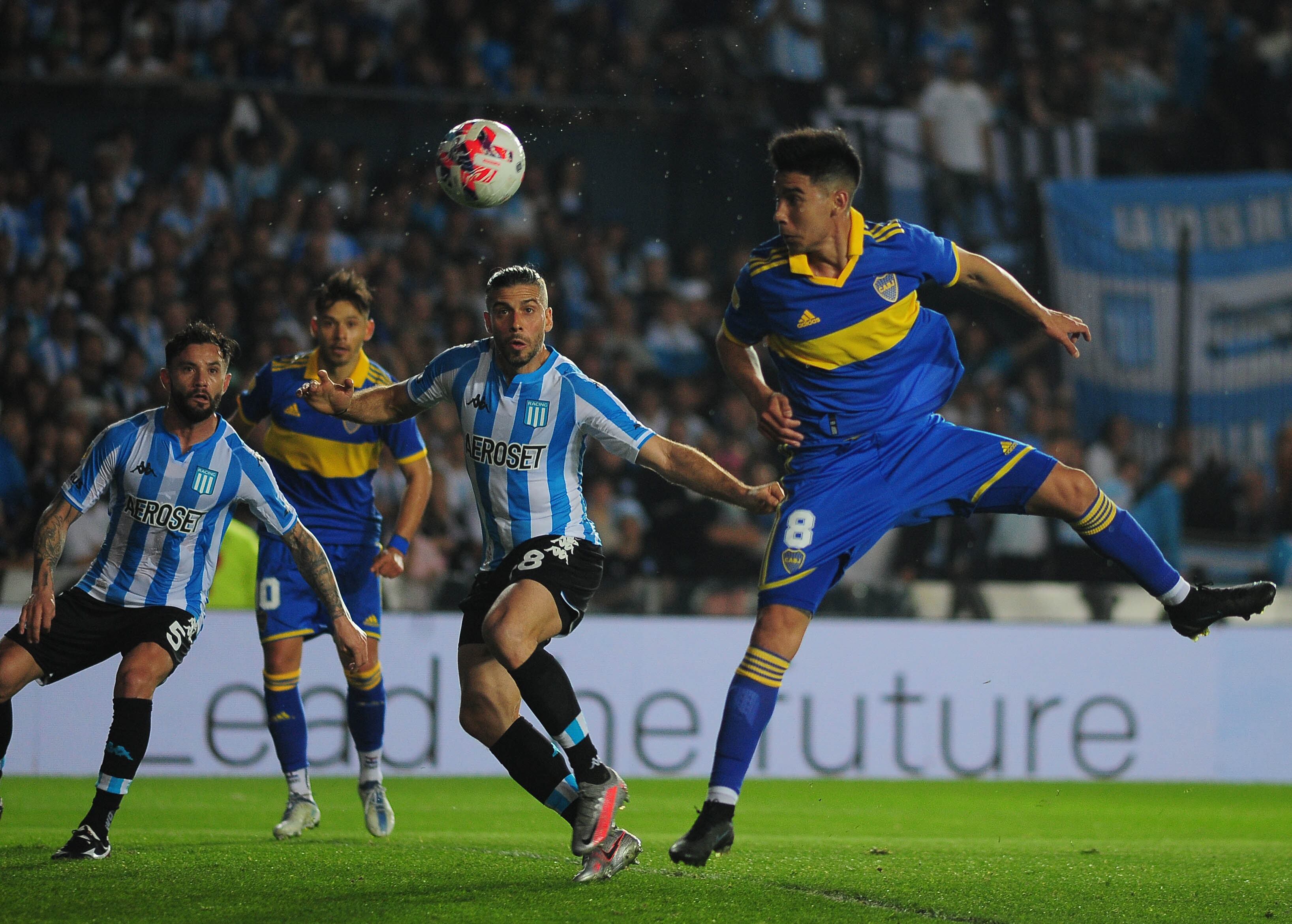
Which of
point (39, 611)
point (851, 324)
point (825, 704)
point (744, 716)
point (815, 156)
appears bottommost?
point (825, 704)

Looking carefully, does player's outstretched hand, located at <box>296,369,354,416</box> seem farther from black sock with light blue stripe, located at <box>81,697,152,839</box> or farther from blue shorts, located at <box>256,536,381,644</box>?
blue shorts, located at <box>256,536,381,644</box>

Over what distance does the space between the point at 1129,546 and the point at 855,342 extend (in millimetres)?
1296

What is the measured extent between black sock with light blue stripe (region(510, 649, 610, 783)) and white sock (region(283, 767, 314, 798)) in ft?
6.73

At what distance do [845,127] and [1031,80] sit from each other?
8.26 feet

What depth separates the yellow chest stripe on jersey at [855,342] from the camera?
5.44m

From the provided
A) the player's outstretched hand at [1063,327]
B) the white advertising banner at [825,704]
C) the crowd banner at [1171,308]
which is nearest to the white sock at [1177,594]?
the player's outstretched hand at [1063,327]

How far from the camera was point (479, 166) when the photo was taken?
6648 millimetres

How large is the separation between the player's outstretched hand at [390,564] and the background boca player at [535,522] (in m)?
1.33

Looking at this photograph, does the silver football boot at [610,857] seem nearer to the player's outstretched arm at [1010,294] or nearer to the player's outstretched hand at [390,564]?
the player's outstretched hand at [390,564]

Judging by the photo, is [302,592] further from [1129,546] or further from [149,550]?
[1129,546]

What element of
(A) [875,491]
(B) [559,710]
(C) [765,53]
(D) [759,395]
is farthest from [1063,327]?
(C) [765,53]

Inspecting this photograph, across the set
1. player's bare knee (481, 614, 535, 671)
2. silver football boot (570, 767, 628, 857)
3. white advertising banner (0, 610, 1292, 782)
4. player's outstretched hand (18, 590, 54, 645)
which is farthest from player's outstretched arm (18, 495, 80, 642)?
white advertising banner (0, 610, 1292, 782)

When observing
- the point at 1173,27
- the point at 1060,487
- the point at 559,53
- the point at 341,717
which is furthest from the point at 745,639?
the point at 1173,27

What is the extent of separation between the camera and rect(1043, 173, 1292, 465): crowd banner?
42.2ft
